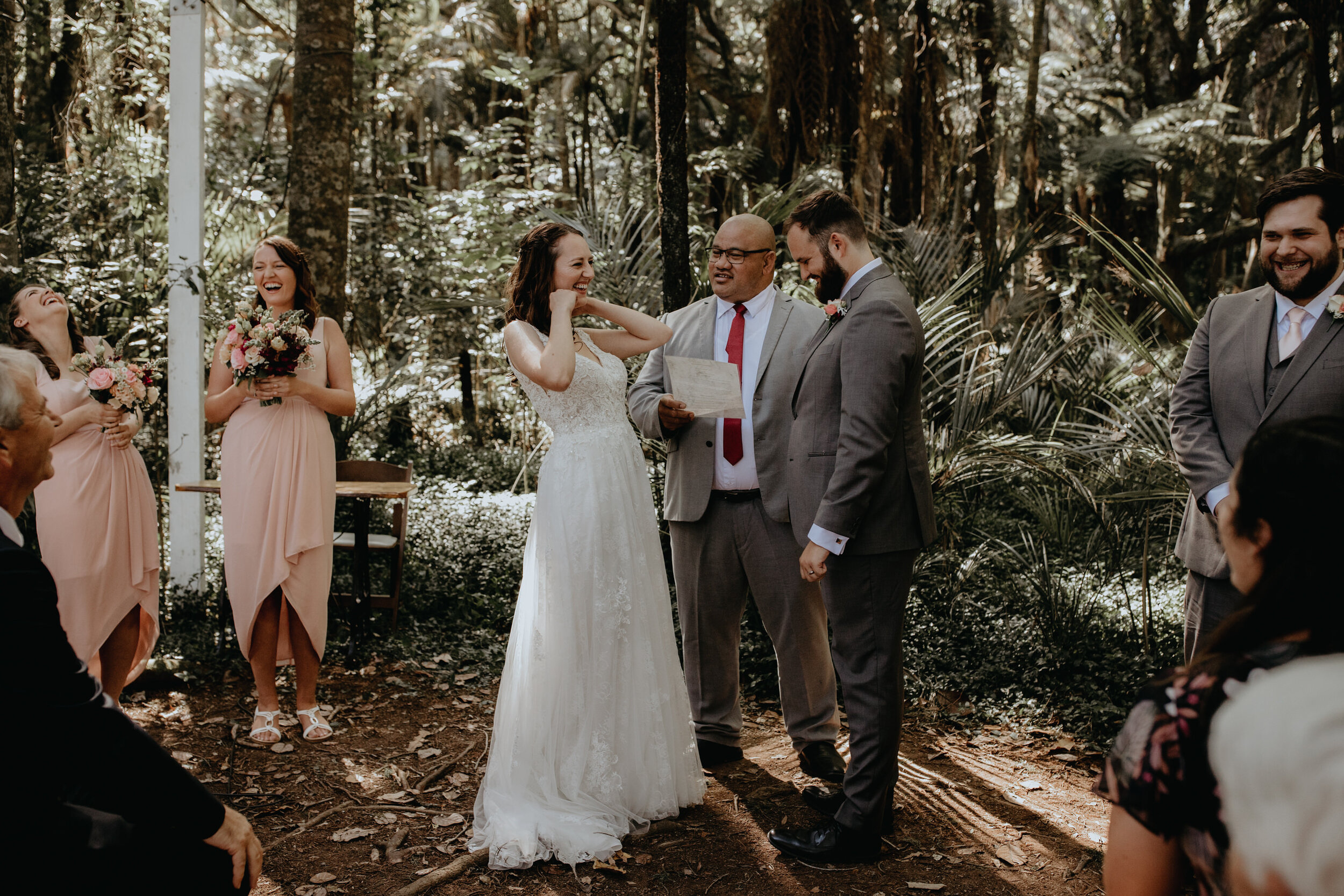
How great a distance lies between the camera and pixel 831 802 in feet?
12.2

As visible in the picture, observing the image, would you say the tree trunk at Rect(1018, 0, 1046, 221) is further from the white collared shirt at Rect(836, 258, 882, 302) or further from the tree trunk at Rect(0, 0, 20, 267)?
the tree trunk at Rect(0, 0, 20, 267)

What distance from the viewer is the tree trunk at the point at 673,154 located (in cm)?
565

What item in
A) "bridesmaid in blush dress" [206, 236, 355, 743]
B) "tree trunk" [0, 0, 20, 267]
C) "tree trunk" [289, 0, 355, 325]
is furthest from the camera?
"tree trunk" [289, 0, 355, 325]

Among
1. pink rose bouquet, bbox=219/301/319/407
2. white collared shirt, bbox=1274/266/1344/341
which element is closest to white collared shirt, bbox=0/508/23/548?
pink rose bouquet, bbox=219/301/319/407

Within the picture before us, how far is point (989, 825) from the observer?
381 centimetres

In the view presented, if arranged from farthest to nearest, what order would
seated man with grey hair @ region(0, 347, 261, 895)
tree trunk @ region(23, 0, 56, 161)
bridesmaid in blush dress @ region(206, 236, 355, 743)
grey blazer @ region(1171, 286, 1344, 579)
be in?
1. tree trunk @ region(23, 0, 56, 161)
2. bridesmaid in blush dress @ region(206, 236, 355, 743)
3. grey blazer @ region(1171, 286, 1344, 579)
4. seated man with grey hair @ region(0, 347, 261, 895)

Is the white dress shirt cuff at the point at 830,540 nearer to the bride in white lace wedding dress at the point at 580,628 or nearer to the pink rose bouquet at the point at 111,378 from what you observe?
the bride in white lace wedding dress at the point at 580,628

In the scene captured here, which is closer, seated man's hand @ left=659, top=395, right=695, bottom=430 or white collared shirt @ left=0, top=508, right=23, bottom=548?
white collared shirt @ left=0, top=508, right=23, bottom=548

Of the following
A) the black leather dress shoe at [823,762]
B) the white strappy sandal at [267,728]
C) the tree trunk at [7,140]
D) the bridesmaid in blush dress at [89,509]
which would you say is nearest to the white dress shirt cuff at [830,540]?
the black leather dress shoe at [823,762]

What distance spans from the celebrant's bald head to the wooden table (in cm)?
264

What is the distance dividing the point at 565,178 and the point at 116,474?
973cm

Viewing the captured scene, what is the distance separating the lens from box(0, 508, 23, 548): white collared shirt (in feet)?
6.12

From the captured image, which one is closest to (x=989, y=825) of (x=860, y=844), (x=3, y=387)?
(x=860, y=844)

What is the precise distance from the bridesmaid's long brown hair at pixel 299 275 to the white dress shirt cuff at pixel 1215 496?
3.93 m
